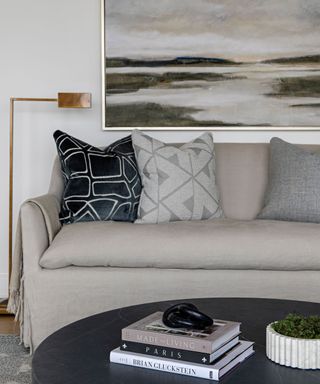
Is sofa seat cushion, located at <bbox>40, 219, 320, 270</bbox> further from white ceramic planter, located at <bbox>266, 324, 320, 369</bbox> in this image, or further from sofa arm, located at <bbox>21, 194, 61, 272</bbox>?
white ceramic planter, located at <bbox>266, 324, 320, 369</bbox>

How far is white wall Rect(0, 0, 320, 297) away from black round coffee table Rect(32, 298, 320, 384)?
211 cm

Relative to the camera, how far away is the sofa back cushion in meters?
3.26

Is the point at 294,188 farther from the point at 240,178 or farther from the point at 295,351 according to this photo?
the point at 295,351

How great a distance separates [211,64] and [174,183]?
1.08 meters

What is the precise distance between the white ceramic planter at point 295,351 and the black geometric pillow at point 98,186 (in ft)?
5.59

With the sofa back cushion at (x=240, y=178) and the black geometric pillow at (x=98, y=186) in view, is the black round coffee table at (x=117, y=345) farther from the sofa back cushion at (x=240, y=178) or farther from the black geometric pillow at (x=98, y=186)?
the sofa back cushion at (x=240, y=178)

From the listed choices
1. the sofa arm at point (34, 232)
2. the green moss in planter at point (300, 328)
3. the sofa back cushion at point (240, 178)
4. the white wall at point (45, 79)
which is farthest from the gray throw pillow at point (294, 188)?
the green moss in planter at point (300, 328)

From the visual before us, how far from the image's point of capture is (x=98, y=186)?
9.97 ft

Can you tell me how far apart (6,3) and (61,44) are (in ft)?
1.40

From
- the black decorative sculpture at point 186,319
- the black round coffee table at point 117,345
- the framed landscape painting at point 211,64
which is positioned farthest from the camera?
the framed landscape painting at point 211,64

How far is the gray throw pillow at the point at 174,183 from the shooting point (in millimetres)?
2992

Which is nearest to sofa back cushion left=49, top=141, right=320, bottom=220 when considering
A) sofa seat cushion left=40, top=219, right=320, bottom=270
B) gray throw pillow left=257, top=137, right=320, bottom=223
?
gray throw pillow left=257, top=137, right=320, bottom=223

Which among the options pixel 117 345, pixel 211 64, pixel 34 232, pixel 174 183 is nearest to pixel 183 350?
pixel 117 345

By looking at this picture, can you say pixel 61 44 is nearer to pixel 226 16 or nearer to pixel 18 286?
pixel 226 16
